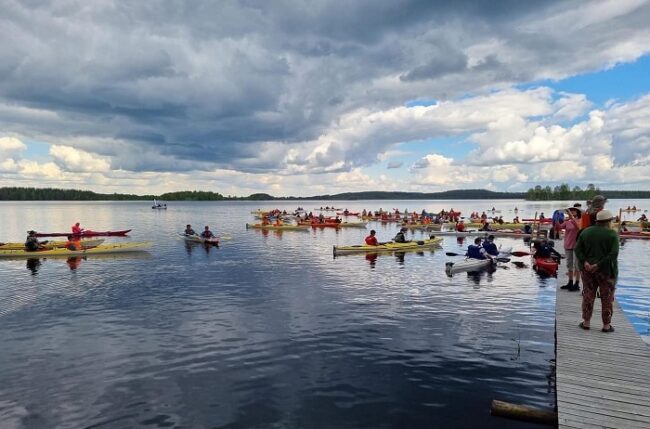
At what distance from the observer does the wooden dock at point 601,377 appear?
7445 millimetres

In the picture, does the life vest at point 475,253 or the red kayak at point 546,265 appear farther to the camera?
the life vest at point 475,253

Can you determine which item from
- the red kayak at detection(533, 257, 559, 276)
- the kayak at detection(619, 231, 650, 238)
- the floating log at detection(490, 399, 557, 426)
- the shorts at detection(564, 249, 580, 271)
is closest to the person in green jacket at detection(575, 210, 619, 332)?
the floating log at detection(490, 399, 557, 426)

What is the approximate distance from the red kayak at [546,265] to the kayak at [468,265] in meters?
2.92

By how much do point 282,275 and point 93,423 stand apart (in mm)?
19235

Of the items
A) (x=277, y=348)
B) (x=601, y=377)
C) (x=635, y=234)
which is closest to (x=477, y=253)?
(x=277, y=348)

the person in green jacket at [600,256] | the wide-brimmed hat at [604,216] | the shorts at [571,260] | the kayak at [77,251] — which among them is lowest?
the kayak at [77,251]

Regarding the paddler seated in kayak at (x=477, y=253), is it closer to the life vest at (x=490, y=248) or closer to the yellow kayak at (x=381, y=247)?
the life vest at (x=490, y=248)

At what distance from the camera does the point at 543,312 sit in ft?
63.0

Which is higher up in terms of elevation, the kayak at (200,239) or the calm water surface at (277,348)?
the kayak at (200,239)

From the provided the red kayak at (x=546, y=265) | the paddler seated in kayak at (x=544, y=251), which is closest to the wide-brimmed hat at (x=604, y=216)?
the red kayak at (x=546, y=265)

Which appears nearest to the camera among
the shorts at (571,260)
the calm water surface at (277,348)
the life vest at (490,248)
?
the calm water surface at (277,348)

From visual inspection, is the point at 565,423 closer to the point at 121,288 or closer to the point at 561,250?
the point at 121,288

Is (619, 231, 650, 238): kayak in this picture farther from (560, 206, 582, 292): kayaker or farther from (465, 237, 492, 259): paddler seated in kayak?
(560, 206, 582, 292): kayaker

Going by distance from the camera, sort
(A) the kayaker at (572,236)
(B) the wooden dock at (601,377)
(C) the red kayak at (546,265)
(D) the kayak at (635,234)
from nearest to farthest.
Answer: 1. (B) the wooden dock at (601,377)
2. (A) the kayaker at (572,236)
3. (C) the red kayak at (546,265)
4. (D) the kayak at (635,234)
